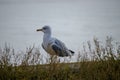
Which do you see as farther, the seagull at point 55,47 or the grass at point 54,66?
the seagull at point 55,47

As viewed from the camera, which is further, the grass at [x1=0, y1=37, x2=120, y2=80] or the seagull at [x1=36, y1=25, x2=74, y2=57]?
the seagull at [x1=36, y1=25, x2=74, y2=57]

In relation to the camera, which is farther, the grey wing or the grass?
the grey wing

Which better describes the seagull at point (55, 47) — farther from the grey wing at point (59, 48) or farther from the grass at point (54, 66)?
the grass at point (54, 66)

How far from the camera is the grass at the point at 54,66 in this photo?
5398mm

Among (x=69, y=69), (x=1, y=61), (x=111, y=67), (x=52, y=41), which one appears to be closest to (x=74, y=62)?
(x=69, y=69)

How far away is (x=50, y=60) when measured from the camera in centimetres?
554

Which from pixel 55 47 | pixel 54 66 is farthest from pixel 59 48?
pixel 54 66

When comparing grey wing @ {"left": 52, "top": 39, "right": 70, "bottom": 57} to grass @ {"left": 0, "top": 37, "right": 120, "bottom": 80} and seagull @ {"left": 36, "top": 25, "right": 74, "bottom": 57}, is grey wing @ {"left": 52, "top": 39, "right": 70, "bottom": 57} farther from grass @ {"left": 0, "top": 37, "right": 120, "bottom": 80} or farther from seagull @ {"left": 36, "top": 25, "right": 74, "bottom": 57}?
grass @ {"left": 0, "top": 37, "right": 120, "bottom": 80}

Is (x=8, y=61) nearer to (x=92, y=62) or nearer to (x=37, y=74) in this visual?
(x=37, y=74)

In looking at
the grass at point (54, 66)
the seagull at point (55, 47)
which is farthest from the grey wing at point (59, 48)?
the grass at point (54, 66)

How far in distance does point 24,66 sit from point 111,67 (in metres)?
1.43

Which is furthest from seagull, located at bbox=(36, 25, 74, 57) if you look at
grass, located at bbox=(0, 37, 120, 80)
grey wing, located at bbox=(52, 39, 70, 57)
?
grass, located at bbox=(0, 37, 120, 80)

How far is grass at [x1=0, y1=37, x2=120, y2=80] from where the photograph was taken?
540 centimetres

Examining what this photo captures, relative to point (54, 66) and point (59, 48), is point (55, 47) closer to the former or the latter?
point (59, 48)
